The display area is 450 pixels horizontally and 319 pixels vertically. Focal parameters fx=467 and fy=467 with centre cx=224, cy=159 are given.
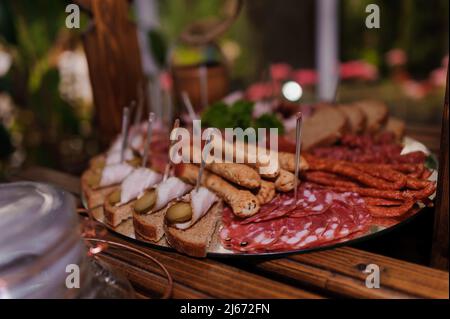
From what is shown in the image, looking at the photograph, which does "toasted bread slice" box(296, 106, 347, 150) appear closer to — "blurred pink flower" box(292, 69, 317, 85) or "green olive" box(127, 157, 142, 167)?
"green olive" box(127, 157, 142, 167)

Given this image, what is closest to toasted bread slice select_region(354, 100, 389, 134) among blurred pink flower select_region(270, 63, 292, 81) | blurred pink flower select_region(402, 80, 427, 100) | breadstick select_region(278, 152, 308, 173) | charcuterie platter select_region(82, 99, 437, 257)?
charcuterie platter select_region(82, 99, 437, 257)

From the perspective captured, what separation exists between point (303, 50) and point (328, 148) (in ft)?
7.94

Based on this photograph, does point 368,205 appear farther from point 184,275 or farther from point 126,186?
point 126,186

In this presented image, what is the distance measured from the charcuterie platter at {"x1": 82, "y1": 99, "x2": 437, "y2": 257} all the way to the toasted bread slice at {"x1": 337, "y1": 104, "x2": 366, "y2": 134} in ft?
1.35

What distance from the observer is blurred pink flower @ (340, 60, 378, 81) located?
408 centimetres

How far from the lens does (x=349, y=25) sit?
158 inches

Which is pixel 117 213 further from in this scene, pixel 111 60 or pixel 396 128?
pixel 396 128

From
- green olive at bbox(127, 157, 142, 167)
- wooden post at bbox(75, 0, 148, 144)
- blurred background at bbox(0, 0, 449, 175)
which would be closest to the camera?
green olive at bbox(127, 157, 142, 167)

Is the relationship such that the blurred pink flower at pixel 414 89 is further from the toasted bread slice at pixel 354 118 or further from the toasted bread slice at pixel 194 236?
the toasted bread slice at pixel 194 236

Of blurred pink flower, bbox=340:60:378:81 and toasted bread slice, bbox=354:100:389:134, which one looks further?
blurred pink flower, bbox=340:60:378:81

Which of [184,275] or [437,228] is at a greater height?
[437,228]

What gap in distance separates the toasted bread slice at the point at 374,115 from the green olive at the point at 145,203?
1199 millimetres
